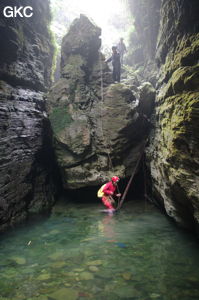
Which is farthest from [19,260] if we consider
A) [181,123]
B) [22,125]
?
[22,125]

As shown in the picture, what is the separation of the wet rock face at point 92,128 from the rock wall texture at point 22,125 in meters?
0.99

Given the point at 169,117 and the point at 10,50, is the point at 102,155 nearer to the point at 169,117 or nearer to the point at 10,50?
the point at 169,117

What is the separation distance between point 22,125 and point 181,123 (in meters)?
7.36

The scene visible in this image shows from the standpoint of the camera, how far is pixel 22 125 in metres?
10.8

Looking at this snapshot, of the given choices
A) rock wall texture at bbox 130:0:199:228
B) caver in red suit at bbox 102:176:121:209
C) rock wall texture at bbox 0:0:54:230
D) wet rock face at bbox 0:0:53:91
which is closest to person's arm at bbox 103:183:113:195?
caver in red suit at bbox 102:176:121:209

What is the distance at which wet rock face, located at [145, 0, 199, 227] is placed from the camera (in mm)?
6062

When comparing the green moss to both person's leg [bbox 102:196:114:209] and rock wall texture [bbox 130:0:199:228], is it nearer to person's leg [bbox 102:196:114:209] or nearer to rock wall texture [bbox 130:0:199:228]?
person's leg [bbox 102:196:114:209]

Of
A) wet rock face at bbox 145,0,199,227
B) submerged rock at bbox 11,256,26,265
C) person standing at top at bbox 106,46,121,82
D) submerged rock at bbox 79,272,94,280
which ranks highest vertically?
person standing at top at bbox 106,46,121,82

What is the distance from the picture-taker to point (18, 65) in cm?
1176

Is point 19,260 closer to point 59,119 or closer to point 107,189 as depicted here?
point 107,189

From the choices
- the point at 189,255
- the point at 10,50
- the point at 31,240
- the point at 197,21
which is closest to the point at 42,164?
the point at 31,240

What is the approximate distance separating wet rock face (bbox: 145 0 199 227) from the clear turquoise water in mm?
1168

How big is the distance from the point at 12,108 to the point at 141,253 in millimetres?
8177

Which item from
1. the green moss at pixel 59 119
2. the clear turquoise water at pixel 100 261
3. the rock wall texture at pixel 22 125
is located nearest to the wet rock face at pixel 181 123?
the clear turquoise water at pixel 100 261
